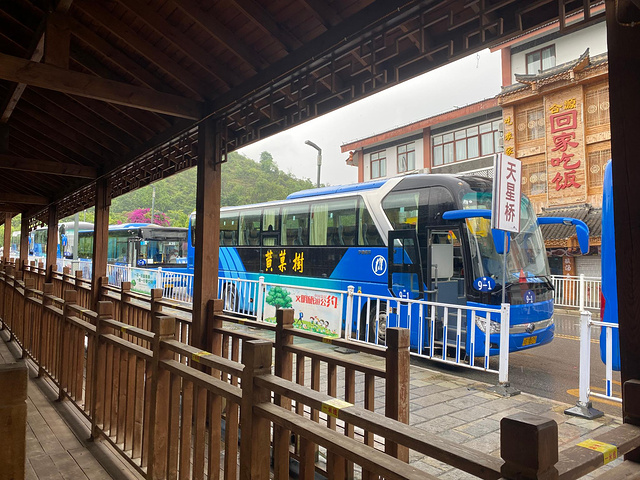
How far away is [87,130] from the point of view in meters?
6.18

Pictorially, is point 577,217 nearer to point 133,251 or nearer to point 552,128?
point 552,128

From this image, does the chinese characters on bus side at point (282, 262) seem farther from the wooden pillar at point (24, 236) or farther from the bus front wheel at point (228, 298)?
the wooden pillar at point (24, 236)

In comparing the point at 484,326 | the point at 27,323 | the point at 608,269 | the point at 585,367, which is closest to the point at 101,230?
the point at 27,323

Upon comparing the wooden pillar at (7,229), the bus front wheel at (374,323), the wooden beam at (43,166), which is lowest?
the bus front wheel at (374,323)

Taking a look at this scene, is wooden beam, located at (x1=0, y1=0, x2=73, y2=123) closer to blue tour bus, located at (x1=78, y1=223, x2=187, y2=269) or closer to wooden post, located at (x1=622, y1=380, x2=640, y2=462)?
wooden post, located at (x1=622, y1=380, x2=640, y2=462)

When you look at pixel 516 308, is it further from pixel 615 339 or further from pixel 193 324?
pixel 193 324

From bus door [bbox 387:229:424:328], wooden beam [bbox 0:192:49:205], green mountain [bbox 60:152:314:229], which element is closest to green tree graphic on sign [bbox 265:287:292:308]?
bus door [bbox 387:229:424:328]

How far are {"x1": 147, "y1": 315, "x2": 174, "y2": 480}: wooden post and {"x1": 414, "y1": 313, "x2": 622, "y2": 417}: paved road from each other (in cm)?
441

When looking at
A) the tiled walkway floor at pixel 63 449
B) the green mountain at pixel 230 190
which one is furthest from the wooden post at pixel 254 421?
the green mountain at pixel 230 190

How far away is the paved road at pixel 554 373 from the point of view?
5.48 m

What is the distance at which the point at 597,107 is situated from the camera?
16.0 meters

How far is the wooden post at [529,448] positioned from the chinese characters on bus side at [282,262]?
8784mm

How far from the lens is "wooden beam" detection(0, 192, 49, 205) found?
9.73m

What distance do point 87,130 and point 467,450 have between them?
254 inches
